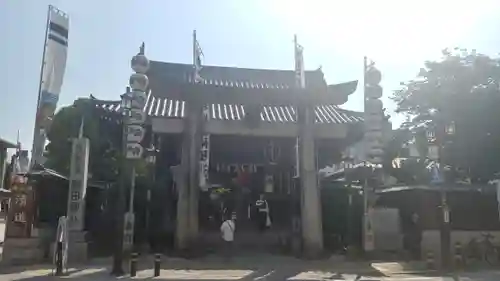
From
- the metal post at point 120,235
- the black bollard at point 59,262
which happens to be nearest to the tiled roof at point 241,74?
the metal post at point 120,235

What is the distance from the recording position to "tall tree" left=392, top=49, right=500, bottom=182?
21359 mm

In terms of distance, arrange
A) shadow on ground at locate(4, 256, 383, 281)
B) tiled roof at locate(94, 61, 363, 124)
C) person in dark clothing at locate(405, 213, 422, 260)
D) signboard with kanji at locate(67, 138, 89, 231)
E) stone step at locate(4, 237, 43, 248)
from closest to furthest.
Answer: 1. shadow on ground at locate(4, 256, 383, 281)
2. signboard with kanji at locate(67, 138, 89, 231)
3. stone step at locate(4, 237, 43, 248)
4. person in dark clothing at locate(405, 213, 422, 260)
5. tiled roof at locate(94, 61, 363, 124)

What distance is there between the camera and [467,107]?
21.4 meters

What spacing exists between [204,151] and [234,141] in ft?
16.8

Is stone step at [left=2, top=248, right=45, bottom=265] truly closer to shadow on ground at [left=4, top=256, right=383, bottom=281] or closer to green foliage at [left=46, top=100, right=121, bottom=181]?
shadow on ground at [left=4, top=256, right=383, bottom=281]

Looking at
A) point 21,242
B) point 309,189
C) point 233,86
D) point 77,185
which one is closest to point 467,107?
point 309,189

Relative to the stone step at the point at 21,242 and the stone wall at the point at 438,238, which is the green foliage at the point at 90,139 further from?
the stone wall at the point at 438,238

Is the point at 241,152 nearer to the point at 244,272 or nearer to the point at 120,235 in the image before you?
the point at 244,272

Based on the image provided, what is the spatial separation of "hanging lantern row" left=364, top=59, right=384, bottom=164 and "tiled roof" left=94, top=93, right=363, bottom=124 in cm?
405

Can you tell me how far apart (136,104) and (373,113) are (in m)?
9.04

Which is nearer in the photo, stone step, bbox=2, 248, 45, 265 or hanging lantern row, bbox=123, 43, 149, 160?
hanging lantern row, bbox=123, 43, 149, 160

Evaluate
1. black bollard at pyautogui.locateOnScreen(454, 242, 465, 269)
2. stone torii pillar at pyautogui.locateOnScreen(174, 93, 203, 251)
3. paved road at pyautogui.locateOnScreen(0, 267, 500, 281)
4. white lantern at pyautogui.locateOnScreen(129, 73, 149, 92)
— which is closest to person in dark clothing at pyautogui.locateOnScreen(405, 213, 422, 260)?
black bollard at pyautogui.locateOnScreen(454, 242, 465, 269)

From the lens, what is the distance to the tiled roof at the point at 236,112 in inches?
935

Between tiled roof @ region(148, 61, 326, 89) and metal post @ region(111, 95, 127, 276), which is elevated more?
tiled roof @ region(148, 61, 326, 89)
